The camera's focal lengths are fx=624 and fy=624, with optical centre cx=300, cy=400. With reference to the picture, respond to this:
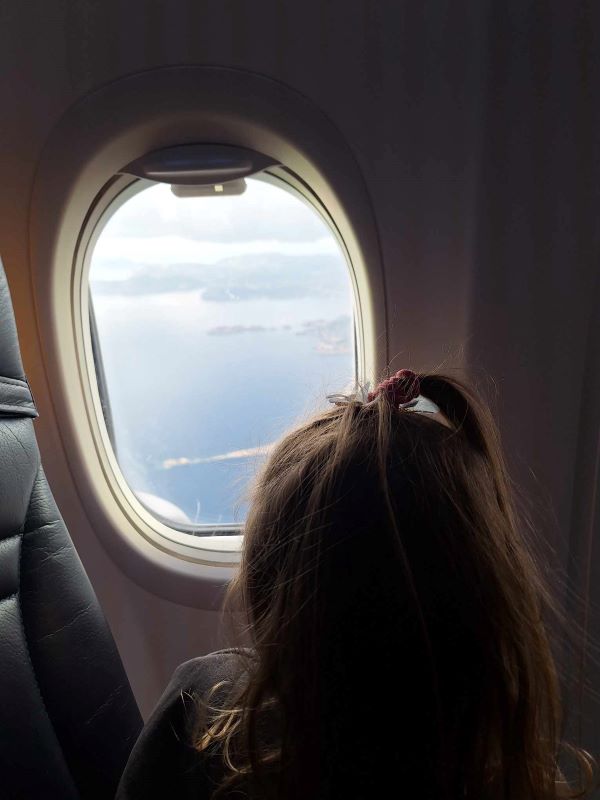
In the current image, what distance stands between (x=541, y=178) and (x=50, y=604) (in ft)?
3.63

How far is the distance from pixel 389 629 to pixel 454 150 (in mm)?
882

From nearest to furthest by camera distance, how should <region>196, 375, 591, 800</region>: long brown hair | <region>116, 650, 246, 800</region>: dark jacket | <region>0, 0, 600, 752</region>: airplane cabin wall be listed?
<region>196, 375, 591, 800</region>: long brown hair < <region>116, 650, 246, 800</region>: dark jacket < <region>0, 0, 600, 752</region>: airplane cabin wall

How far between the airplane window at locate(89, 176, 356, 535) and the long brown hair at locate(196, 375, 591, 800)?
752 mm

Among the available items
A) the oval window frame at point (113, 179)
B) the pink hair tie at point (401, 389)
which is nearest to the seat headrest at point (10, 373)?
the oval window frame at point (113, 179)

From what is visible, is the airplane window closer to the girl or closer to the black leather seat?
the black leather seat

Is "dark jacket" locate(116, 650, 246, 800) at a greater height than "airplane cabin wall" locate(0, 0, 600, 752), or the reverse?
"airplane cabin wall" locate(0, 0, 600, 752)

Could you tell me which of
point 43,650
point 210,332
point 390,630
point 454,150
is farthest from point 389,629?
point 210,332

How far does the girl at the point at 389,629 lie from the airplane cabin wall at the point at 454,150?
578 mm

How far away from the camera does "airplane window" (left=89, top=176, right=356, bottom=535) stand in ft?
4.73

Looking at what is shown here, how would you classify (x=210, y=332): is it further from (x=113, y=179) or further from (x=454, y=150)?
(x=454, y=150)

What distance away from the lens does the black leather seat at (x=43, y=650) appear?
2.79 feet

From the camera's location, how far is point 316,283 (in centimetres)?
147

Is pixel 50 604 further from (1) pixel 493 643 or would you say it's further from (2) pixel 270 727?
(1) pixel 493 643

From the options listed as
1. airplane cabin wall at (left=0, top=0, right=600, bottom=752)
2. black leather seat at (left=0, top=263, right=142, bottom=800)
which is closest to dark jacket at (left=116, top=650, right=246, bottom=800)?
black leather seat at (left=0, top=263, right=142, bottom=800)
